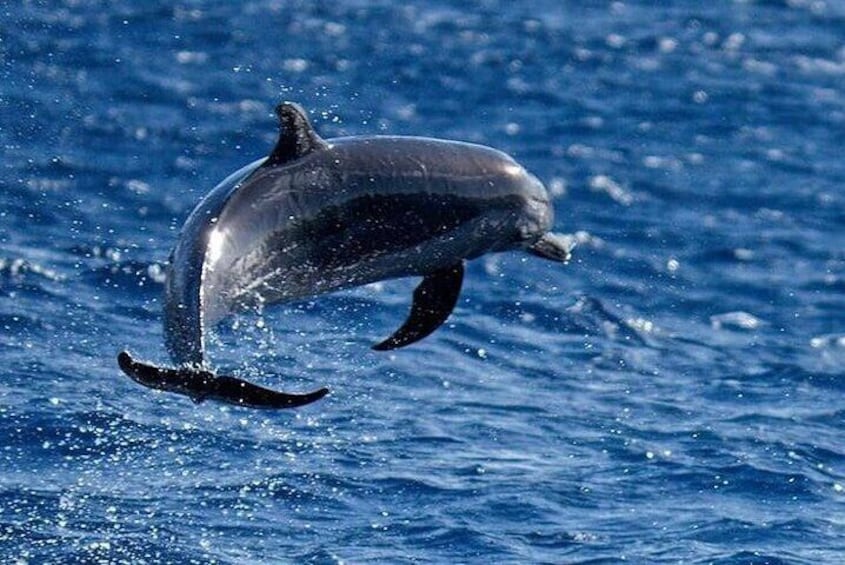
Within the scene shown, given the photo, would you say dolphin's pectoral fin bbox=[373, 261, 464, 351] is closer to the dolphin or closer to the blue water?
the dolphin

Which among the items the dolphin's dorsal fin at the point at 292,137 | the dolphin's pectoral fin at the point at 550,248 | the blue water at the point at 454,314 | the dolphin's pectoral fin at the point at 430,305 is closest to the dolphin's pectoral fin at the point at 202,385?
the dolphin's dorsal fin at the point at 292,137

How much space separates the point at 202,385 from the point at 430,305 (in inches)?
129

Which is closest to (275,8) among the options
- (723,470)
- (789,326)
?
(789,326)

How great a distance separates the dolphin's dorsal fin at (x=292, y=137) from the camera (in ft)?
37.9

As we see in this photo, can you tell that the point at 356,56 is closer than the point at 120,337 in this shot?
No

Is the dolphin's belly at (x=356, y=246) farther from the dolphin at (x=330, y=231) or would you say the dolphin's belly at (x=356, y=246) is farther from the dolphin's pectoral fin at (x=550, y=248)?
the dolphin's pectoral fin at (x=550, y=248)

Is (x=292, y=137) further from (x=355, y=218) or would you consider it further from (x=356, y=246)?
(x=356, y=246)

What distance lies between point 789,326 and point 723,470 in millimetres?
5722

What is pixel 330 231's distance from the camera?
11727mm

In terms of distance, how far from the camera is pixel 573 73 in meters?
33.1

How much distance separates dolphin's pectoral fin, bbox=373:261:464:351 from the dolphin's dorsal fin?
1.59 meters

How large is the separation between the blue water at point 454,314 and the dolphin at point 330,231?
2734 mm

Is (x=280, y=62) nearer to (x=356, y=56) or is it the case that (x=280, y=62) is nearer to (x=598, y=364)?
(x=356, y=56)

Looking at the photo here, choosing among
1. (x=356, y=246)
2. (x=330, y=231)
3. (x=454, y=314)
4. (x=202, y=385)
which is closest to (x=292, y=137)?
(x=330, y=231)
